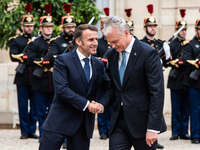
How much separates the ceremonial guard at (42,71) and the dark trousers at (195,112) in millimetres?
2363

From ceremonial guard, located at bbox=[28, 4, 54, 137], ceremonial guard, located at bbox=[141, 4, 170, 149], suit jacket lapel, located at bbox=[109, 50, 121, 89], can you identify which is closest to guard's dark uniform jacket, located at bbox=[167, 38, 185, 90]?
ceremonial guard, located at bbox=[141, 4, 170, 149]

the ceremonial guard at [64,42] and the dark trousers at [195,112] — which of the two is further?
the dark trousers at [195,112]

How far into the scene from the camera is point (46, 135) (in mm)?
5172

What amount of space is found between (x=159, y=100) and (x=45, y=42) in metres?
4.61

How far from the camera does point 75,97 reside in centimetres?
501

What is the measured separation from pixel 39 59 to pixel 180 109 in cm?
265

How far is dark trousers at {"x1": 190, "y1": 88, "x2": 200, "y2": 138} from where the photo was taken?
8.70 meters

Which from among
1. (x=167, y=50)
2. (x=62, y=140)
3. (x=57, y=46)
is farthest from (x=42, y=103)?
(x=62, y=140)

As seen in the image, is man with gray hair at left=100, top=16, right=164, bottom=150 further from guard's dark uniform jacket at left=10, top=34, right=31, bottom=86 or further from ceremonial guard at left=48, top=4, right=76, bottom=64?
guard's dark uniform jacket at left=10, top=34, right=31, bottom=86

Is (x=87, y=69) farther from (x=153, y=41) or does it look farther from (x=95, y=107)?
(x=153, y=41)

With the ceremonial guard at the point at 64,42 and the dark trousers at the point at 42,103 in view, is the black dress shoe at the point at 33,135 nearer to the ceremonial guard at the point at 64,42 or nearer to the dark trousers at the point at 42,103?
the dark trousers at the point at 42,103

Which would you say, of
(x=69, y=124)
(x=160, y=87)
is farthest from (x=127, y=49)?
(x=69, y=124)

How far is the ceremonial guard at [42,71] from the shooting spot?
28.6 feet

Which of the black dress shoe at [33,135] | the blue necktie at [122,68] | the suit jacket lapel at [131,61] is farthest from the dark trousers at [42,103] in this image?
the suit jacket lapel at [131,61]
